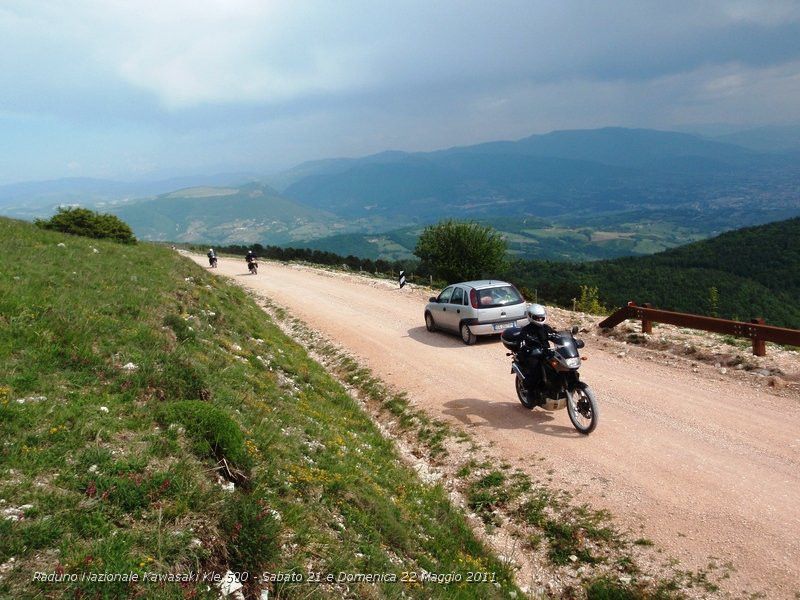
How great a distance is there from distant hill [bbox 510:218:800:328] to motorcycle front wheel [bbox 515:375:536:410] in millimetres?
52087

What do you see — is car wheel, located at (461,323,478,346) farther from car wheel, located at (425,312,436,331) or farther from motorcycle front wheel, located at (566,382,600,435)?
motorcycle front wheel, located at (566,382,600,435)

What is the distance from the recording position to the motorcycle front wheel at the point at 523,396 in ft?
31.4

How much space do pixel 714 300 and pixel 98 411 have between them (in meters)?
20.8

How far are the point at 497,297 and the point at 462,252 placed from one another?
1042 inches

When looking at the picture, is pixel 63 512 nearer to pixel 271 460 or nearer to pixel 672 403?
pixel 271 460

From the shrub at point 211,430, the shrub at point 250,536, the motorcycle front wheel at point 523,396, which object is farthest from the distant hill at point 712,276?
the shrub at point 250,536

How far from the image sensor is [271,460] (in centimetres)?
564

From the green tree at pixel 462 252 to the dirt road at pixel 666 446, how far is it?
1060 inches

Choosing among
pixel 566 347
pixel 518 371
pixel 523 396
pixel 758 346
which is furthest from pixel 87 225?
pixel 758 346

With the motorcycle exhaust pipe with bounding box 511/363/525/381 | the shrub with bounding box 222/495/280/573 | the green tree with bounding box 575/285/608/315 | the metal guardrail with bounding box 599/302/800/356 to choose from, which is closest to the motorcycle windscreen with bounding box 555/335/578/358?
the motorcycle exhaust pipe with bounding box 511/363/525/381

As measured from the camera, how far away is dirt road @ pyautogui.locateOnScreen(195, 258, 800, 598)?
17.9ft

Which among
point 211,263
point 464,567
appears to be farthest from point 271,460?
point 211,263

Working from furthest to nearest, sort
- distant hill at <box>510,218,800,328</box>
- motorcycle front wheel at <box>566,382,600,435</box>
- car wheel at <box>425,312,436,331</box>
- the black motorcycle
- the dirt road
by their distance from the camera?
distant hill at <box>510,218,800,328</box> < car wheel at <box>425,312,436,331</box> < the black motorcycle < motorcycle front wheel at <box>566,382,600,435</box> < the dirt road

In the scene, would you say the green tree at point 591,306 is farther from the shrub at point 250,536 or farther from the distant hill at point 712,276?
the distant hill at point 712,276
